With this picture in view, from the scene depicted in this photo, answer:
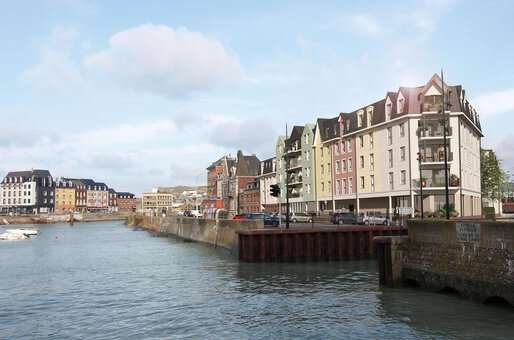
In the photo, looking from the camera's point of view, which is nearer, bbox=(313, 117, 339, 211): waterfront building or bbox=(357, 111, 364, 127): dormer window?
bbox=(357, 111, 364, 127): dormer window

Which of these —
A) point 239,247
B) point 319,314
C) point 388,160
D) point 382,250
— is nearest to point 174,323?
point 319,314

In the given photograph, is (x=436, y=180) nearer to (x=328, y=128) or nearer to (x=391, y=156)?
(x=391, y=156)

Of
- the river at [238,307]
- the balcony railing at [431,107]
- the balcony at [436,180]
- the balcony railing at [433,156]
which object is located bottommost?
the river at [238,307]

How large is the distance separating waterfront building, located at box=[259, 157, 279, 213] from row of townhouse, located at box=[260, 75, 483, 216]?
1569cm

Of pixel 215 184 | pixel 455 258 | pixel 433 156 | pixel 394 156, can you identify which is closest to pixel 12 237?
pixel 394 156

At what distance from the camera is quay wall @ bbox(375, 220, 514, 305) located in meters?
20.6

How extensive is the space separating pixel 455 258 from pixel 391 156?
5219cm

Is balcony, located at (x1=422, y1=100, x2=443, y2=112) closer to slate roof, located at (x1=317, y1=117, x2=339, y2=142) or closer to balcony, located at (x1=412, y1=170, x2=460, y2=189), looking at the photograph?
balcony, located at (x1=412, y1=170, x2=460, y2=189)

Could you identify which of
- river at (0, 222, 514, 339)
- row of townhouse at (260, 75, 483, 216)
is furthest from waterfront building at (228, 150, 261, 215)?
river at (0, 222, 514, 339)

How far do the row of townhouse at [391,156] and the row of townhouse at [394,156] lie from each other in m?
0.13

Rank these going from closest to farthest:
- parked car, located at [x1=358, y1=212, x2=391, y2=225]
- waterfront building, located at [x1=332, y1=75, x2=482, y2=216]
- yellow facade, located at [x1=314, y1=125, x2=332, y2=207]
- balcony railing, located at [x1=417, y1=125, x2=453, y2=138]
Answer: parked car, located at [x1=358, y1=212, x2=391, y2=225] → balcony railing, located at [x1=417, y1=125, x2=453, y2=138] → waterfront building, located at [x1=332, y1=75, x2=482, y2=216] → yellow facade, located at [x1=314, y1=125, x2=332, y2=207]

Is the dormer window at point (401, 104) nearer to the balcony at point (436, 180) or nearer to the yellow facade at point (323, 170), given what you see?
the balcony at point (436, 180)

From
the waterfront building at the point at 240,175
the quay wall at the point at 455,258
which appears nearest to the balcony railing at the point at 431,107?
the quay wall at the point at 455,258

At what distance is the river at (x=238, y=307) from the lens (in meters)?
19.7
